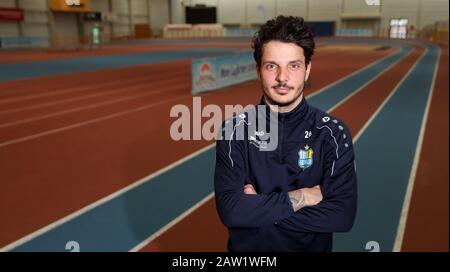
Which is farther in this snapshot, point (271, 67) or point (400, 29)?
point (400, 29)

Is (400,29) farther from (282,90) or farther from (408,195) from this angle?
(408,195)

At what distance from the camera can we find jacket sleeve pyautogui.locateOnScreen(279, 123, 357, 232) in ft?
6.01

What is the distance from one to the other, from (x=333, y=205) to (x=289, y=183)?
0.74 ft

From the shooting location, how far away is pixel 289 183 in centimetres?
184

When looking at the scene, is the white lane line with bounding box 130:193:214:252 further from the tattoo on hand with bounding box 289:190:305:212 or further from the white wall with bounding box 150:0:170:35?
the tattoo on hand with bounding box 289:190:305:212

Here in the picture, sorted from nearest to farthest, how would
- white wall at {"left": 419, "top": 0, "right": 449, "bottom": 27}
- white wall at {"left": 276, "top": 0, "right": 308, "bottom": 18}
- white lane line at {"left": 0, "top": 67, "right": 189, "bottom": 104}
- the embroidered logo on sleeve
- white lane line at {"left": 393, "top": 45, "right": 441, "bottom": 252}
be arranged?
white wall at {"left": 276, "top": 0, "right": 308, "bottom": 18} → white wall at {"left": 419, "top": 0, "right": 449, "bottom": 27} → the embroidered logo on sleeve → white lane line at {"left": 393, "top": 45, "right": 441, "bottom": 252} → white lane line at {"left": 0, "top": 67, "right": 189, "bottom": 104}

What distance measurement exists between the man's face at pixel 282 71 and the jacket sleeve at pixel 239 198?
0.47 m

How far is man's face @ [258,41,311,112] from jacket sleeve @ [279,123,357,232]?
1.83 feet

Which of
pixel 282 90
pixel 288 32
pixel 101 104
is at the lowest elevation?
pixel 101 104

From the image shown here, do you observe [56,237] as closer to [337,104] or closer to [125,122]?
[125,122]

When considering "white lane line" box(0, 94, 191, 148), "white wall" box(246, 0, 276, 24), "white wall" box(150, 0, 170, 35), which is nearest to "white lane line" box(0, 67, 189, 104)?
"white lane line" box(0, 94, 191, 148)

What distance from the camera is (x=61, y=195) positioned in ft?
17.6

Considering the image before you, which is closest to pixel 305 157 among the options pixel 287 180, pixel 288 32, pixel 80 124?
pixel 287 180

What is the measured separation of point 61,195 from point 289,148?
14.5ft
